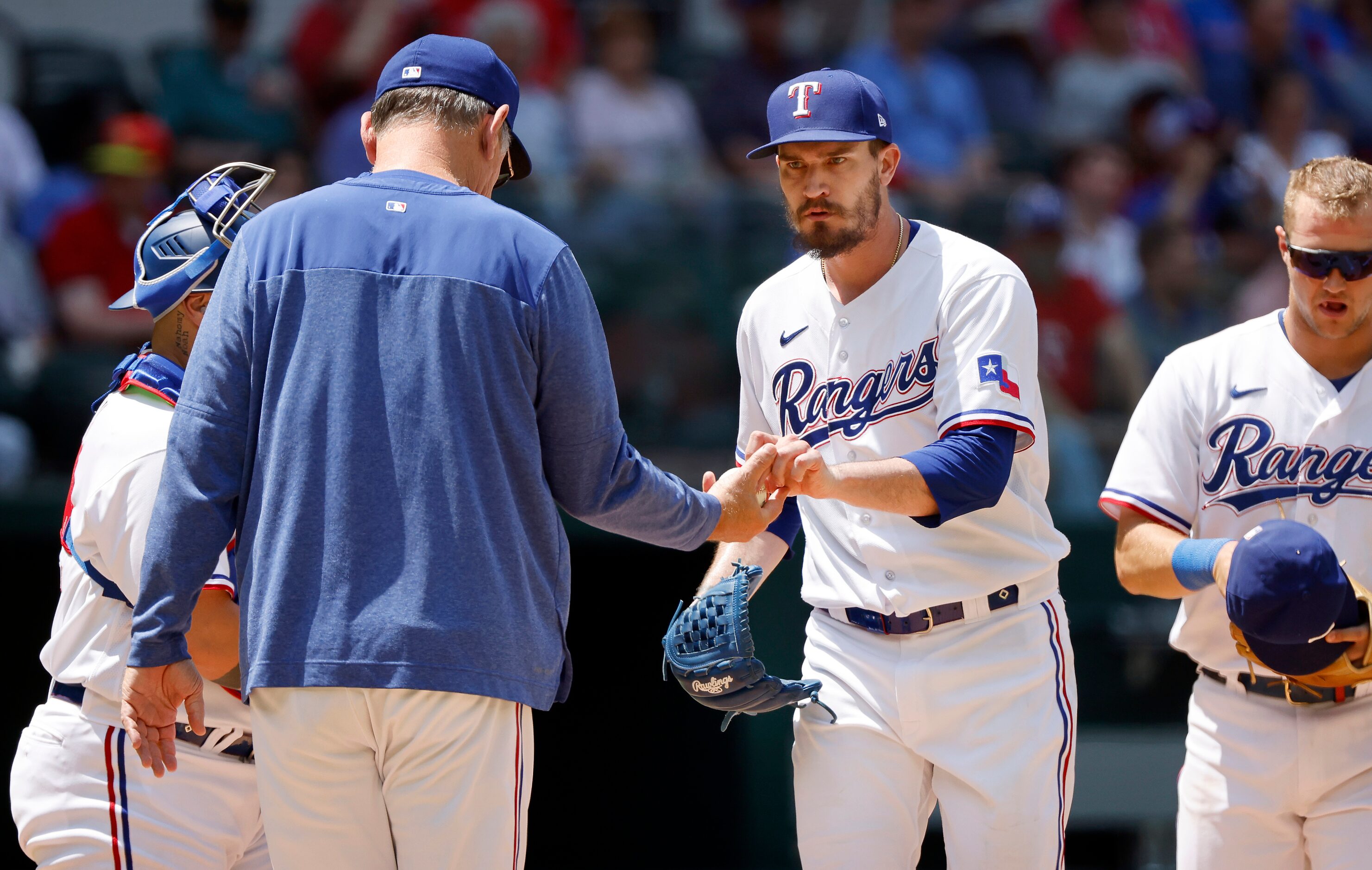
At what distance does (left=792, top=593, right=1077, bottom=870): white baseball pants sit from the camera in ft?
10.1

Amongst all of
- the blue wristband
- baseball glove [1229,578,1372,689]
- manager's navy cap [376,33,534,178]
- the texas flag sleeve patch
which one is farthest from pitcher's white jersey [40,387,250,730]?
baseball glove [1229,578,1372,689]

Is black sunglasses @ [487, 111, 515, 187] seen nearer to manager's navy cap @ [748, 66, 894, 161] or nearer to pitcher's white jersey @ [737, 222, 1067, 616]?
manager's navy cap @ [748, 66, 894, 161]

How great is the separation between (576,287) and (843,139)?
2.85 ft

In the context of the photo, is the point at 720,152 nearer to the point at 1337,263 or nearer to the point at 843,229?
the point at 843,229

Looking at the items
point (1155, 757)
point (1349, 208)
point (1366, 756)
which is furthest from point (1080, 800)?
point (1349, 208)

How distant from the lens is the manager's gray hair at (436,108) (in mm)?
2701

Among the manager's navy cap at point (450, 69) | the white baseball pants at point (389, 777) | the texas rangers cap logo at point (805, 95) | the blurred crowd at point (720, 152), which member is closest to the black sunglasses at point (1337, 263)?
the texas rangers cap logo at point (805, 95)

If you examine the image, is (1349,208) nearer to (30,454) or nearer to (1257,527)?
(1257,527)

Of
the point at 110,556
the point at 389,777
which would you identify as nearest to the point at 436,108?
the point at 110,556

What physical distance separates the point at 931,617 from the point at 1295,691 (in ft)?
2.64

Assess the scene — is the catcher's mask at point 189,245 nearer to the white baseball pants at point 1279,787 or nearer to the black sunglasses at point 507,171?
the black sunglasses at point 507,171

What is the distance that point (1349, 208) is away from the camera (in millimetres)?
3211

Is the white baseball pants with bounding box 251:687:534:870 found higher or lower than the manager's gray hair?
lower

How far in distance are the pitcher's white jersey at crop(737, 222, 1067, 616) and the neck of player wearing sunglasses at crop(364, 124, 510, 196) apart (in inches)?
37.5
